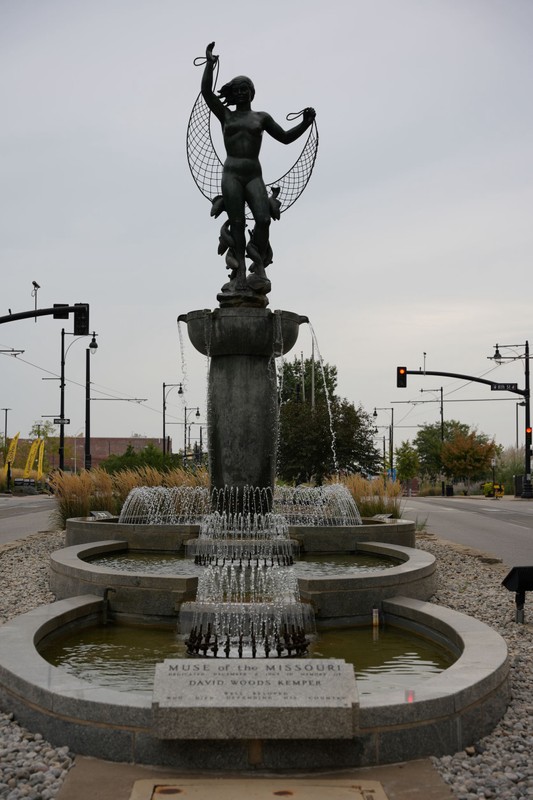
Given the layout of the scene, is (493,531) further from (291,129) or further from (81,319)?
(291,129)

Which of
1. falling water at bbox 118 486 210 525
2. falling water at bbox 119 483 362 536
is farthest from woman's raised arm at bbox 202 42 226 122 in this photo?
falling water at bbox 118 486 210 525

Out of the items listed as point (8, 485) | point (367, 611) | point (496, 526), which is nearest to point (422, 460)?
point (8, 485)

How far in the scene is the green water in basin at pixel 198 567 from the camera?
955cm

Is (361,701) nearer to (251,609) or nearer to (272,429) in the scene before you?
(251,609)

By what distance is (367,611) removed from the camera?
780 centimetres

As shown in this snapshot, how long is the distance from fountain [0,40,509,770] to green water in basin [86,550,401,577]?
0.54 feet

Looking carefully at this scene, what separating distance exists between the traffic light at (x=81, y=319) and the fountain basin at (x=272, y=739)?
17.0m

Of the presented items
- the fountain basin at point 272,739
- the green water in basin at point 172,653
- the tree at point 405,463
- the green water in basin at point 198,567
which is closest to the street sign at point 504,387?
the green water in basin at point 198,567

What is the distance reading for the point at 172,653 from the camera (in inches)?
260

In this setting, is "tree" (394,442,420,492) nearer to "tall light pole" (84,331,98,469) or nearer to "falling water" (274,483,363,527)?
"tall light pole" (84,331,98,469)

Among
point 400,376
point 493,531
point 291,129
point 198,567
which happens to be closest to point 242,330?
point 291,129

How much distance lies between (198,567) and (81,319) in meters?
13.5

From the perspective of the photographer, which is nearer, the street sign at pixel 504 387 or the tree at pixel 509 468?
the street sign at pixel 504 387

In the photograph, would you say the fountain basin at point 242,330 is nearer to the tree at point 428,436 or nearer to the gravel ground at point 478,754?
the gravel ground at point 478,754
